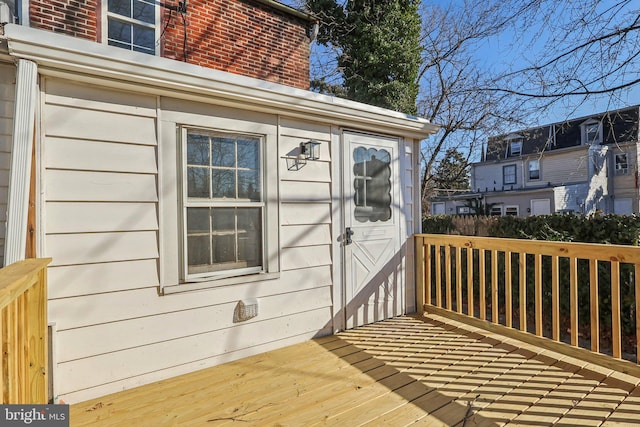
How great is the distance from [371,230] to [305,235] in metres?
0.86

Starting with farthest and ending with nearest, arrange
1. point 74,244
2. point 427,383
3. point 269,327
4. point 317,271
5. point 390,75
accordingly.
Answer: point 390,75 → point 317,271 → point 269,327 → point 427,383 → point 74,244

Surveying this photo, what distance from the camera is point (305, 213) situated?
3.43 meters

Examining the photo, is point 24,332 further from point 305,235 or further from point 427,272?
point 427,272

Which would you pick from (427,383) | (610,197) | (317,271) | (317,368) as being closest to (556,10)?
(317,271)

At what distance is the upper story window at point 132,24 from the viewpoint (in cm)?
573

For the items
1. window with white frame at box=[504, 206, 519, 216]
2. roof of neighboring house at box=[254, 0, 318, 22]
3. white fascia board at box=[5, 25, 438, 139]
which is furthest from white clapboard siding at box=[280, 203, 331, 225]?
window with white frame at box=[504, 206, 519, 216]

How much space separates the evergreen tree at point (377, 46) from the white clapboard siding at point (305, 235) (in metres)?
6.53

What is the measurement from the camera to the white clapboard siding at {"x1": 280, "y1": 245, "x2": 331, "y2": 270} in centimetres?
328

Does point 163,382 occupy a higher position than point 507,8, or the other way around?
point 507,8

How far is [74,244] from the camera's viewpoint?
234cm

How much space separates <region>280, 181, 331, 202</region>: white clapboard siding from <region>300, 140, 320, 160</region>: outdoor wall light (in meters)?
0.26

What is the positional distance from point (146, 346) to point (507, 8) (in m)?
5.13

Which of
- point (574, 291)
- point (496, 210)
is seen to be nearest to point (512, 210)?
point (496, 210)

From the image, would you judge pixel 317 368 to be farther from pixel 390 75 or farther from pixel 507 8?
pixel 390 75
